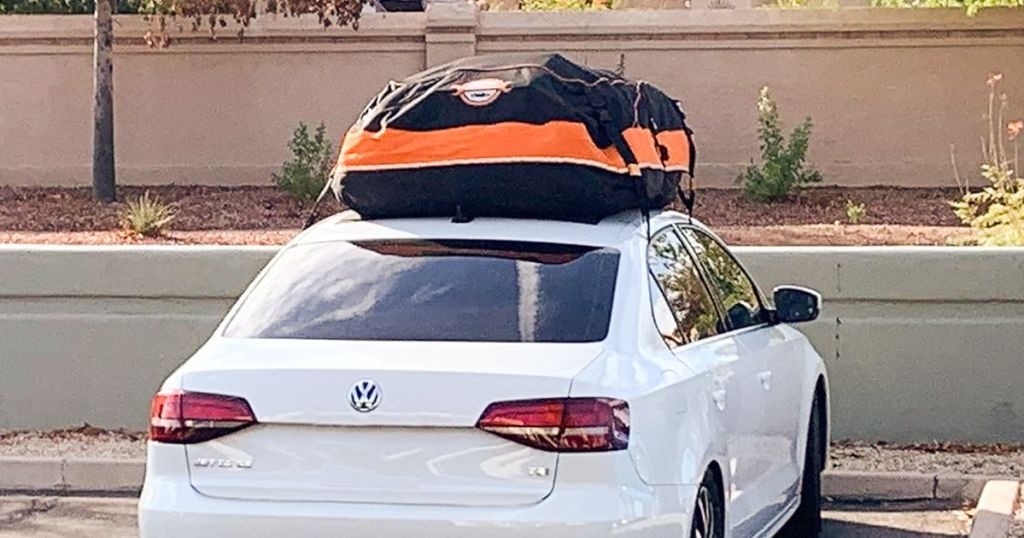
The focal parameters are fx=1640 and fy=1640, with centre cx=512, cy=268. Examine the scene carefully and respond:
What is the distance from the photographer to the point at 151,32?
18375 mm

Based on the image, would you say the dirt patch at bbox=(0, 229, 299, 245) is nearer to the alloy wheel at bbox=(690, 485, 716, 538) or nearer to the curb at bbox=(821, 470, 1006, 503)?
the curb at bbox=(821, 470, 1006, 503)

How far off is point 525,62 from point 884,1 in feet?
42.8

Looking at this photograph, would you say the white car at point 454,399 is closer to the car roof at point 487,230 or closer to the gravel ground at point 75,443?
the car roof at point 487,230

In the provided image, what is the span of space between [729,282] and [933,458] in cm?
293

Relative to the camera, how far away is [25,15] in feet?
A: 62.7

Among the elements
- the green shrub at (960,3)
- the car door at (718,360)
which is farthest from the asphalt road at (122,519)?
the green shrub at (960,3)

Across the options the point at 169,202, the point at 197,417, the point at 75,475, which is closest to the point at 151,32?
the point at 169,202

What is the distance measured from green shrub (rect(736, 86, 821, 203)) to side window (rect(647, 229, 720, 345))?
10285 millimetres

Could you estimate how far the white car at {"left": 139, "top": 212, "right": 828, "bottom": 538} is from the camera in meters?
4.96

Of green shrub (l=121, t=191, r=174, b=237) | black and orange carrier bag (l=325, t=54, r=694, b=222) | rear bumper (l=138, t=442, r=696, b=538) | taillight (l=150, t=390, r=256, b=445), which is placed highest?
black and orange carrier bag (l=325, t=54, r=694, b=222)

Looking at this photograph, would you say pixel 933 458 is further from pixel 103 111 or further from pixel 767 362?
pixel 103 111

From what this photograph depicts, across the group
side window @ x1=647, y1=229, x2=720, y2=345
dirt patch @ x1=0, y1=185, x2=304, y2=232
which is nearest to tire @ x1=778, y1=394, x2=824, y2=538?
side window @ x1=647, y1=229, x2=720, y2=345

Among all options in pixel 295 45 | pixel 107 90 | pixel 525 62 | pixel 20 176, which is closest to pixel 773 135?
pixel 295 45

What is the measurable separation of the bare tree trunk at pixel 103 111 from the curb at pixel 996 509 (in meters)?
11.3
